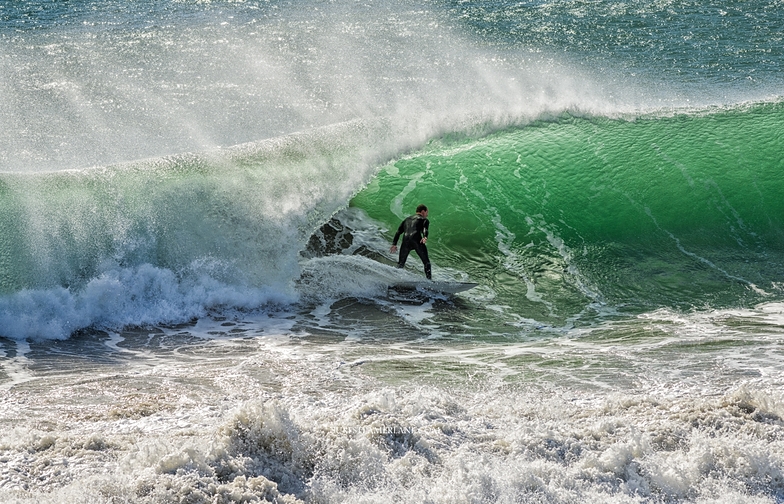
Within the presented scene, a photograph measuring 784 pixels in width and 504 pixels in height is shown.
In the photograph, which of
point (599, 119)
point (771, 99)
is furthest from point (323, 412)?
point (771, 99)

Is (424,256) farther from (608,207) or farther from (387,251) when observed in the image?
(608,207)

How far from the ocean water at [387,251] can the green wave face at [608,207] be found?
0.06 metres

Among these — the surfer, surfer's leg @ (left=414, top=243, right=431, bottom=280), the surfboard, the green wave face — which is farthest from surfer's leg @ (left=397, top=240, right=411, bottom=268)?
the green wave face

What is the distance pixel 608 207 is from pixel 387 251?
3.71 metres

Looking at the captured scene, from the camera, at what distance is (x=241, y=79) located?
54.1 feet

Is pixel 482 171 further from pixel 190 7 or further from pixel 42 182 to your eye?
pixel 190 7

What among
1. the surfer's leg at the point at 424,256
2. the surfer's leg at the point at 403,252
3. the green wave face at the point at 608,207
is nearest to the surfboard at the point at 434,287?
the surfer's leg at the point at 424,256

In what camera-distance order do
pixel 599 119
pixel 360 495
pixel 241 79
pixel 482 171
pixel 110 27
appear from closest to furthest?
1. pixel 360 495
2. pixel 482 171
3. pixel 599 119
4. pixel 241 79
5. pixel 110 27

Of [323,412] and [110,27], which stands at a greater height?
[110,27]

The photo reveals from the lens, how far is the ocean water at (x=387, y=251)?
5977 millimetres

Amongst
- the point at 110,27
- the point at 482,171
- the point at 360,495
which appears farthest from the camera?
the point at 110,27

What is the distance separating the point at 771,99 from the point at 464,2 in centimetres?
871

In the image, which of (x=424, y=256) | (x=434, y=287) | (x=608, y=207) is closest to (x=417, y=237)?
(x=424, y=256)

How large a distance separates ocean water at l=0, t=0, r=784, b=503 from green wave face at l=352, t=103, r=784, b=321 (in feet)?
0.20
